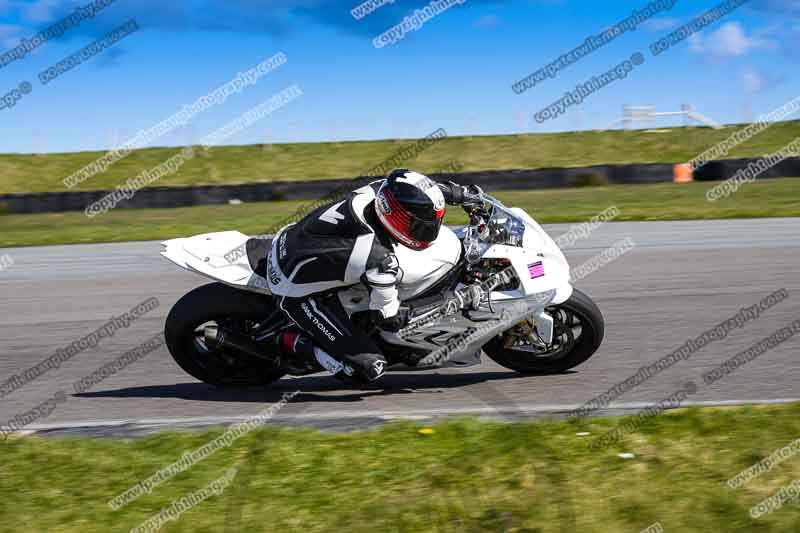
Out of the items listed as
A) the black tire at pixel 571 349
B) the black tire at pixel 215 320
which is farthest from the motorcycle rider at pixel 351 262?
the black tire at pixel 571 349

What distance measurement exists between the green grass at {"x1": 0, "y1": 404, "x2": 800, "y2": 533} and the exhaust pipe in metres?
0.90

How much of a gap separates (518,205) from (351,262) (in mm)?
15152

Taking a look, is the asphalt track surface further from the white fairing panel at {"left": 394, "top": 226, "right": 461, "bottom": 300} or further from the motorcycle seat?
the motorcycle seat

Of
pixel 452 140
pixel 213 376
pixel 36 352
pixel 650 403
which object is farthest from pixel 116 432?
pixel 452 140

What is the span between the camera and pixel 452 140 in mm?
37156

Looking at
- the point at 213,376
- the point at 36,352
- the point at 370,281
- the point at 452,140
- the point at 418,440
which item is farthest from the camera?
the point at 452,140

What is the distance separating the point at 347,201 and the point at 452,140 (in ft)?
103

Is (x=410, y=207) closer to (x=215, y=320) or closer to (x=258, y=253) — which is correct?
(x=258, y=253)

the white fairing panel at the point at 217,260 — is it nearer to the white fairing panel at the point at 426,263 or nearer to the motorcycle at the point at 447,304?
the motorcycle at the point at 447,304

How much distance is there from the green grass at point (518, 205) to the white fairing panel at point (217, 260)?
9.96 meters

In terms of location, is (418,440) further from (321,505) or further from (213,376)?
(213,376)

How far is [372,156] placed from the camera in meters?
35.7

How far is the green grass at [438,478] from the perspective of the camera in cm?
430

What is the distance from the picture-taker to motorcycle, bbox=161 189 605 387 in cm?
632
